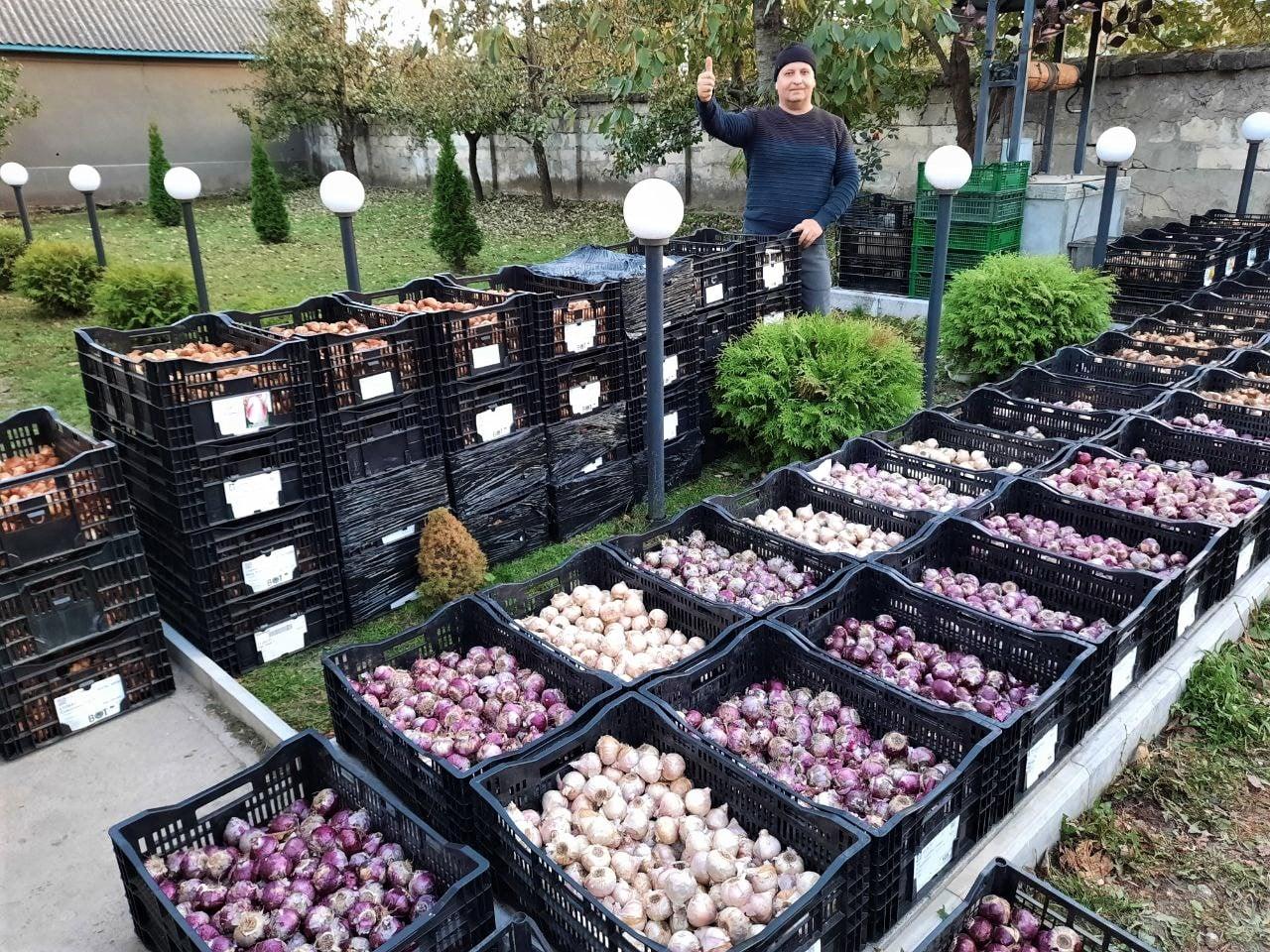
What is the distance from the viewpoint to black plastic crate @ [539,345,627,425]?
173 inches

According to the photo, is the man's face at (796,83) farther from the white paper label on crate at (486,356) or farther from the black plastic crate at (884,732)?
the black plastic crate at (884,732)

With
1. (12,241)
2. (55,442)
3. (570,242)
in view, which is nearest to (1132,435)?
(55,442)

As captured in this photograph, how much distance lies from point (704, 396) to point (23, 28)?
21.4 meters

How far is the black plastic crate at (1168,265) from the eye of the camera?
734cm

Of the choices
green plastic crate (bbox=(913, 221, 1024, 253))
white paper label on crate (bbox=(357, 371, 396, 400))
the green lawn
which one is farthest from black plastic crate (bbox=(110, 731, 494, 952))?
green plastic crate (bbox=(913, 221, 1024, 253))

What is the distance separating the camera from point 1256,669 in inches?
A: 133

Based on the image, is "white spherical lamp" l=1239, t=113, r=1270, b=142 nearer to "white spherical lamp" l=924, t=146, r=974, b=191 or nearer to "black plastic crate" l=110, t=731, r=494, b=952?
"white spherical lamp" l=924, t=146, r=974, b=191

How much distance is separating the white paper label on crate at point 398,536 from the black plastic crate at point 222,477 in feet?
1.26

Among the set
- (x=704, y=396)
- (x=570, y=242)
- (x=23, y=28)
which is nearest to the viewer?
(x=704, y=396)

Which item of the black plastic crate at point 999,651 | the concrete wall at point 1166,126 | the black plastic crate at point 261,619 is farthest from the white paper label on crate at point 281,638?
the concrete wall at point 1166,126

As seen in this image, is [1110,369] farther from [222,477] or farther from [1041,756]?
[222,477]

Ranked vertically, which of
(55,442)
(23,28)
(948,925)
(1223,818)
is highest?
(23,28)

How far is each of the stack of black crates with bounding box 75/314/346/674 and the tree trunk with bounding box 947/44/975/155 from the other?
9648 millimetres

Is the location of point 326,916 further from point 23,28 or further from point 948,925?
point 23,28
